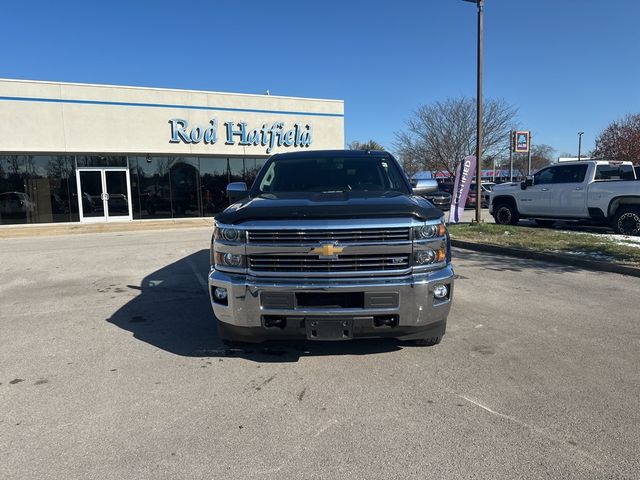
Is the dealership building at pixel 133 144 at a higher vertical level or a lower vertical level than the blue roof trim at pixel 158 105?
lower

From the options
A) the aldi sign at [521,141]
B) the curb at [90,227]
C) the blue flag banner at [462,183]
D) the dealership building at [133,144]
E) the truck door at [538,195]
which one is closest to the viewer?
the truck door at [538,195]

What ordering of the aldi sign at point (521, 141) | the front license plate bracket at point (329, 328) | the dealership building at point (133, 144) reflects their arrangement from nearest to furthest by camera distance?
the front license plate bracket at point (329, 328) → the dealership building at point (133, 144) → the aldi sign at point (521, 141)

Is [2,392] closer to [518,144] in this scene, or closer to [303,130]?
[303,130]

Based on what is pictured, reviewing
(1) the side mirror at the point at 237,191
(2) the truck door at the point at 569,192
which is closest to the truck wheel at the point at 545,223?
(2) the truck door at the point at 569,192

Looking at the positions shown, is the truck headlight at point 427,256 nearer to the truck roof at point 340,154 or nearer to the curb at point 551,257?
the truck roof at point 340,154

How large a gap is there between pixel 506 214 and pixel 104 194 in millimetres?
16060

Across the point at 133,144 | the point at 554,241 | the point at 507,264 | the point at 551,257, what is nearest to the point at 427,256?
the point at 507,264

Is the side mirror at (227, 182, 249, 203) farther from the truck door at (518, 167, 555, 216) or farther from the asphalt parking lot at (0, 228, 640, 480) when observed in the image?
the truck door at (518, 167, 555, 216)

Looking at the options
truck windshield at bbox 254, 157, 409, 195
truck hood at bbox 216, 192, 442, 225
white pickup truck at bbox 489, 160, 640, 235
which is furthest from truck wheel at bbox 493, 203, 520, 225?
truck hood at bbox 216, 192, 442, 225

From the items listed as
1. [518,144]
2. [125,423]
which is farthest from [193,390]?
[518,144]

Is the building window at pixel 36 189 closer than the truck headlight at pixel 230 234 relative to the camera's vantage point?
No

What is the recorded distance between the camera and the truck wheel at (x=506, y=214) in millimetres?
15192

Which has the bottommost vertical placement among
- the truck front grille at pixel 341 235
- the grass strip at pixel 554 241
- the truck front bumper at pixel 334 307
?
the grass strip at pixel 554 241

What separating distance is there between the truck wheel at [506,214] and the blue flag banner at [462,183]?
1.26 m
